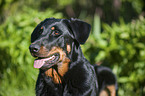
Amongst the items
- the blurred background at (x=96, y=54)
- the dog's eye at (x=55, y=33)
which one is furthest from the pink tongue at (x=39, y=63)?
the blurred background at (x=96, y=54)

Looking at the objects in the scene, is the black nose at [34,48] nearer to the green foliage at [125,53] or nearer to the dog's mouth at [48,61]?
the dog's mouth at [48,61]

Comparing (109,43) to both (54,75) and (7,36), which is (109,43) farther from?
(7,36)

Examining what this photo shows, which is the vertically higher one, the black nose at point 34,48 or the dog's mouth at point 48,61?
the black nose at point 34,48

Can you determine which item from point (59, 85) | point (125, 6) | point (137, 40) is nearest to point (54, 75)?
point (59, 85)

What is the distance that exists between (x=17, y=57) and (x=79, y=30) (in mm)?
2663

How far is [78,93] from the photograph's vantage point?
8.06ft

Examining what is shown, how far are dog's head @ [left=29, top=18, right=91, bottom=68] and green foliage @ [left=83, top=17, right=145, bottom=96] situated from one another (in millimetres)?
1930

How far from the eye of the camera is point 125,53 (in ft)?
14.3

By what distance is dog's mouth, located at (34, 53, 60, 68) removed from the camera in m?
2.29

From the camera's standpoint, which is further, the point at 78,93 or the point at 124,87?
the point at 124,87

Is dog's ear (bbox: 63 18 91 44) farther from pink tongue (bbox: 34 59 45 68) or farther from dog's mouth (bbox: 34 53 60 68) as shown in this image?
pink tongue (bbox: 34 59 45 68)

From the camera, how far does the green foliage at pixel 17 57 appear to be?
4.57m

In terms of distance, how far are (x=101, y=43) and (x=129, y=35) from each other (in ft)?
2.15

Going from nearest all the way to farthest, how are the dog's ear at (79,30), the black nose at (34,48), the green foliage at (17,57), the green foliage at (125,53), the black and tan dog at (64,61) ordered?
the black nose at (34,48) → the black and tan dog at (64,61) → the dog's ear at (79,30) → the green foliage at (125,53) → the green foliage at (17,57)
